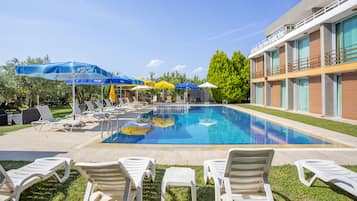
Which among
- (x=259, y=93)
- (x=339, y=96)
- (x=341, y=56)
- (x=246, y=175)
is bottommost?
(x=246, y=175)

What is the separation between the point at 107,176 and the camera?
276 cm

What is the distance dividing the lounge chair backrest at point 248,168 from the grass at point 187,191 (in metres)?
0.66

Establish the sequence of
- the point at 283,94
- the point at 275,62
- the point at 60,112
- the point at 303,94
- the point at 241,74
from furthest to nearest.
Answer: the point at 241,74
the point at 275,62
the point at 283,94
the point at 60,112
the point at 303,94

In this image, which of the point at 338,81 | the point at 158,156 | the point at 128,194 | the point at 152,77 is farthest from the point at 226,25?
the point at 128,194

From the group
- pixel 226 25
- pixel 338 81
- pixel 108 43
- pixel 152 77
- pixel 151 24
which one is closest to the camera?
pixel 338 81

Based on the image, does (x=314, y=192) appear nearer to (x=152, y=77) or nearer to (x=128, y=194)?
(x=128, y=194)

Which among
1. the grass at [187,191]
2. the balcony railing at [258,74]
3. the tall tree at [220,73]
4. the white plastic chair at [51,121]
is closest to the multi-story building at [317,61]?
the balcony railing at [258,74]

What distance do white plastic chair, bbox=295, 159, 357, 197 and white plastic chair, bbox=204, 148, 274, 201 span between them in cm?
116

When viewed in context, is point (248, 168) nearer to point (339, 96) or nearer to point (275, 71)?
point (339, 96)

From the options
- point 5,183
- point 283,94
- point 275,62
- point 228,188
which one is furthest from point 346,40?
point 5,183

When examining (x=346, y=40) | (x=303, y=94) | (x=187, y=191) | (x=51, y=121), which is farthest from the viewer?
(x=303, y=94)

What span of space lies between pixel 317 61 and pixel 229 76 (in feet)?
44.1

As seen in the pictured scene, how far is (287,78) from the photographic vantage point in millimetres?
18688

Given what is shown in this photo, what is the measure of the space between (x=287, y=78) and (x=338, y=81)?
507 cm
